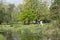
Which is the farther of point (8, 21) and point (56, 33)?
point (8, 21)

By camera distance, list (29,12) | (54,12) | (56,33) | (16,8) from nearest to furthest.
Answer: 1. (54,12)
2. (56,33)
3. (29,12)
4. (16,8)

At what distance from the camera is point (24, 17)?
3180 centimetres

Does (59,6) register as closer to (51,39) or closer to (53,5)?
(53,5)

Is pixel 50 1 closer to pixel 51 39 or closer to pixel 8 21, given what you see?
pixel 51 39

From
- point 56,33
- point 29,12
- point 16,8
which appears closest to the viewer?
point 56,33

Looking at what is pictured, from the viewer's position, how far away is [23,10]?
31750 millimetres

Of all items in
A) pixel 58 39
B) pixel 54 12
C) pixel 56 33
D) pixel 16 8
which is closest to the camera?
pixel 54 12

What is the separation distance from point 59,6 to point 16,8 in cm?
3030

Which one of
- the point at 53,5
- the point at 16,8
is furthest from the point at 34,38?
the point at 16,8

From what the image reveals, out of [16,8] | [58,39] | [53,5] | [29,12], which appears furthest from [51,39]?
[16,8]

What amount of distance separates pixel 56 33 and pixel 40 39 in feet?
3.73

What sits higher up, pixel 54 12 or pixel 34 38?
pixel 54 12

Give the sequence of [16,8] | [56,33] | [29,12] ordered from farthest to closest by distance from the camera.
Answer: [16,8] → [29,12] → [56,33]

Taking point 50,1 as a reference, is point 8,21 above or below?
below
